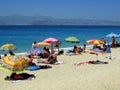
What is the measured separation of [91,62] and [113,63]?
121 centimetres

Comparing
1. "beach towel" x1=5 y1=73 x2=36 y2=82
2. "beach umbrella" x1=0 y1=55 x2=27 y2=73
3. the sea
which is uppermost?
"beach umbrella" x1=0 y1=55 x2=27 y2=73

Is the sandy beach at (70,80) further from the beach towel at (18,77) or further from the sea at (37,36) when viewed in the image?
the sea at (37,36)

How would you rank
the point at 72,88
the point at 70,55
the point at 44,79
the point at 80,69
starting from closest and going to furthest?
the point at 72,88
the point at 44,79
the point at 80,69
the point at 70,55

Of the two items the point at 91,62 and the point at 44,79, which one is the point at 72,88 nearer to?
the point at 44,79

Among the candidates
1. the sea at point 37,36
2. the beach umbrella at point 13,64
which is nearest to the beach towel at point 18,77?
the beach umbrella at point 13,64

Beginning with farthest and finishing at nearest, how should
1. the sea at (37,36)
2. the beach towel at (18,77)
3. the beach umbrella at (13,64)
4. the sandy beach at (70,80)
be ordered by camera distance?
1. the sea at (37,36)
2. the beach towel at (18,77)
3. the beach umbrella at (13,64)
4. the sandy beach at (70,80)

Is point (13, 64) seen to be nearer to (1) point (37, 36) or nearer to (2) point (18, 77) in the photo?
(2) point (18, 77)

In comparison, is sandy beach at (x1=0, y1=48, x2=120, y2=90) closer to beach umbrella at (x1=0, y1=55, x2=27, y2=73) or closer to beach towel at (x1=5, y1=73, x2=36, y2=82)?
beach towel at (x1=5, y1=73, x2=36, y2=82)

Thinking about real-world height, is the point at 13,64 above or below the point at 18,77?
above

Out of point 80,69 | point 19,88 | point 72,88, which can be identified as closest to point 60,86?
point 72,88

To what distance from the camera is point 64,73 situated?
14000 mm

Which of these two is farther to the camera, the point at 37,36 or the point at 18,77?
the point at 37,36

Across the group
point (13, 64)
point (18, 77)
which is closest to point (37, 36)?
point (18, 77)

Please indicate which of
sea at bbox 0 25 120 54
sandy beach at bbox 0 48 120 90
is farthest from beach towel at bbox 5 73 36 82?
sea at bbox 0 25 120 54
